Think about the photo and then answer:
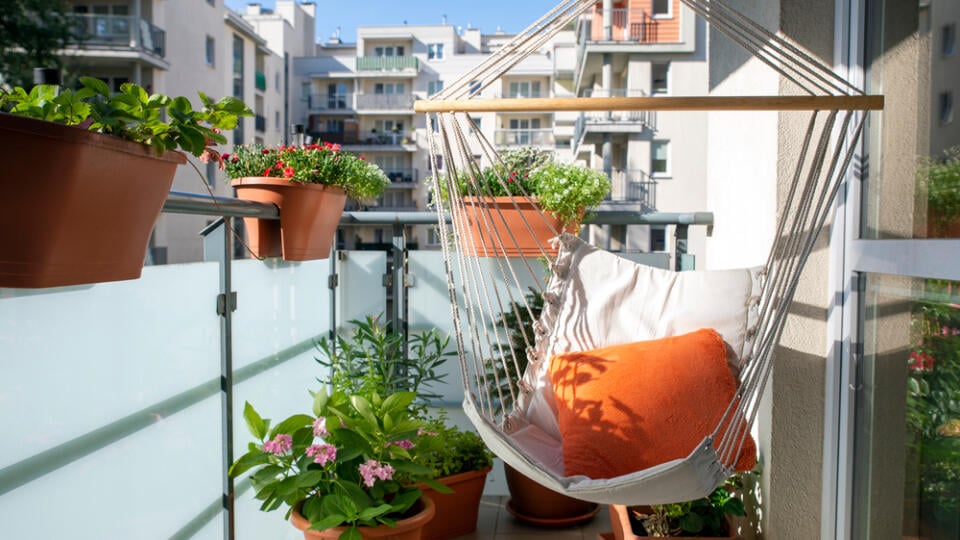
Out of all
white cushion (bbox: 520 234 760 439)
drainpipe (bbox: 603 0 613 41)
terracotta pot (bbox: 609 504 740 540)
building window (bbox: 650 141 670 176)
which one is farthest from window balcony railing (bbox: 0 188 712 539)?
drainpipe (bbox: 603 0 613 41)

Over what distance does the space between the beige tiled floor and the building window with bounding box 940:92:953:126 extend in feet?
5.45

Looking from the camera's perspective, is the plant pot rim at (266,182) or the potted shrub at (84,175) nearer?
the potted shrub at (84,175)

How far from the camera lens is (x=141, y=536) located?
4.93 ft

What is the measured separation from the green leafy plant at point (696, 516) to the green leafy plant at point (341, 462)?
0.55 m

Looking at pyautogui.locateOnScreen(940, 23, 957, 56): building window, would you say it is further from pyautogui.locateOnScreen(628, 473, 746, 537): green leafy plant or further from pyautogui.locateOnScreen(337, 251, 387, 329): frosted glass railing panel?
pyautogui.locateOnScreen(337, 251, 387, 329): frosted glass railing panel

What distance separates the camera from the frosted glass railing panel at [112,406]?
118 cm

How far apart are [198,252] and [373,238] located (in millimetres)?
8277

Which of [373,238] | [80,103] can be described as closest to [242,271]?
[80,103]

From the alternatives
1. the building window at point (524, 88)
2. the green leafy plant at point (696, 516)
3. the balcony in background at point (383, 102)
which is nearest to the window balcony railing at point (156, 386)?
the green leafy plant at point (696, 516)

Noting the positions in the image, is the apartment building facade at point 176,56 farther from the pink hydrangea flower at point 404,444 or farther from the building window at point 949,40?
the building window at point 949,40

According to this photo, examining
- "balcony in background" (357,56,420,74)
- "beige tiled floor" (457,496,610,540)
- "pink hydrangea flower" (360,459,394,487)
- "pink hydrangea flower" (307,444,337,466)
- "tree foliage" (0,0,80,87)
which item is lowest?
"beige tiled floor" (457,496,610,540)

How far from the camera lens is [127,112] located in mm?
969

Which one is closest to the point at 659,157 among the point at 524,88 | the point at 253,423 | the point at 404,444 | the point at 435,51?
the point at 524,88

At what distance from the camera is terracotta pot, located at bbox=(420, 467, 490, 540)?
242cm
